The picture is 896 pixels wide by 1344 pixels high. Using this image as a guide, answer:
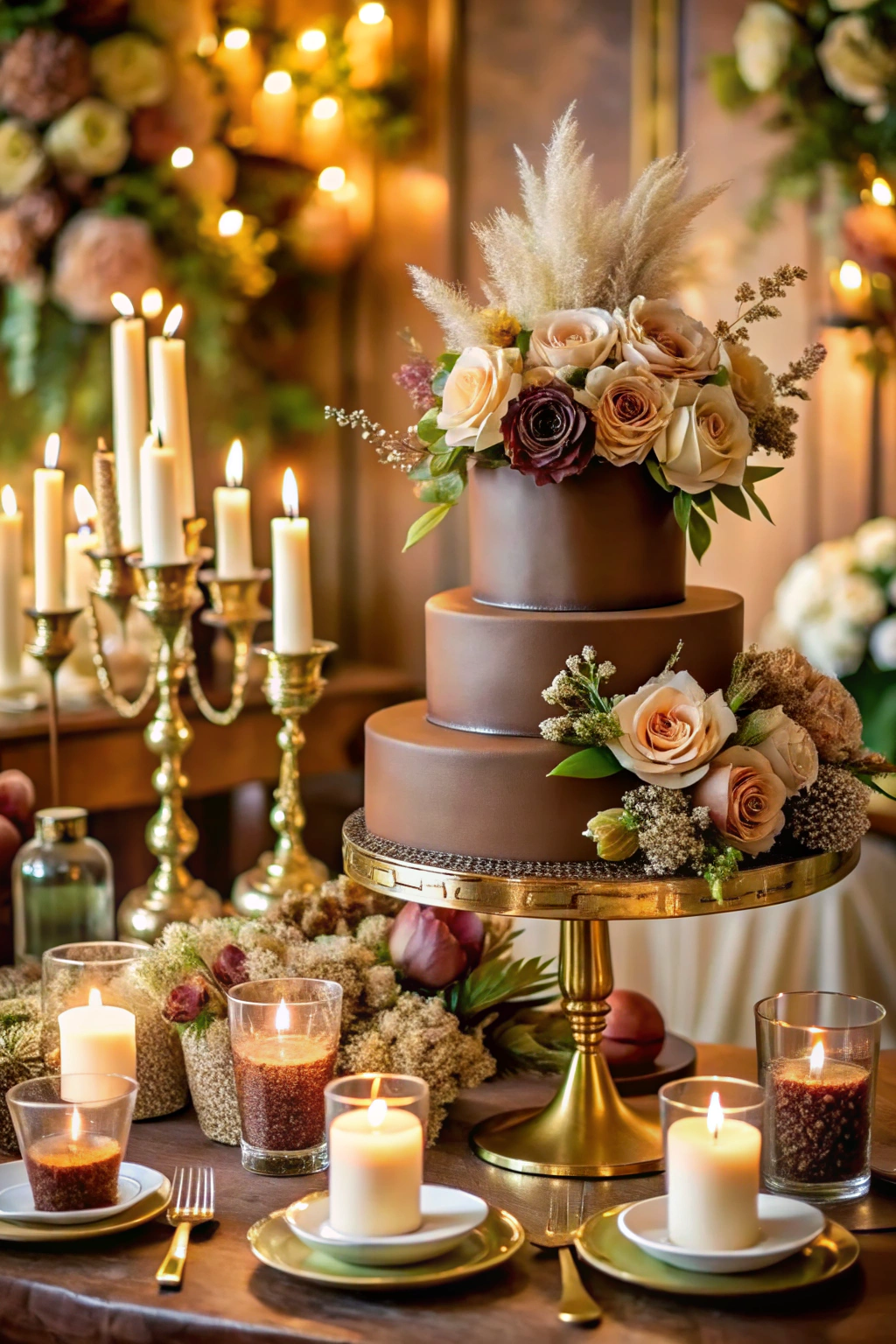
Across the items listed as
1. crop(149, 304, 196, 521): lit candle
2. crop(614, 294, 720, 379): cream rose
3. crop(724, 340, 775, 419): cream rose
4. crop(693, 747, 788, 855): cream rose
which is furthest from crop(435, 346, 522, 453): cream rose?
crop(149, 304, 196, 521): lit candle

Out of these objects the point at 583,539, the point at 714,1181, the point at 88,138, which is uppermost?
the point at 88,138

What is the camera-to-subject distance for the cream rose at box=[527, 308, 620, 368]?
5.32ft

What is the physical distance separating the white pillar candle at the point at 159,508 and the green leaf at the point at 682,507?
2.51 feet

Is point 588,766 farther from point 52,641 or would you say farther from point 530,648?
point 52,641

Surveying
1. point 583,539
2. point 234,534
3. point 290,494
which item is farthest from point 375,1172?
point 234,534

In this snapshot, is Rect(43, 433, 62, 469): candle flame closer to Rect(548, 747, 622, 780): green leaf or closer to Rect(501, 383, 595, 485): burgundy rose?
Rect(501, 383, 595, 485): burgundy rose

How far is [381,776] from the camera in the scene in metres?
1.71

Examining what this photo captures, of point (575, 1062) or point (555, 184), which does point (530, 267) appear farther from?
point (575, 1062)

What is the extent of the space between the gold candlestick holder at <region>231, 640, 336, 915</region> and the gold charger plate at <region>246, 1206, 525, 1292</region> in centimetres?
71

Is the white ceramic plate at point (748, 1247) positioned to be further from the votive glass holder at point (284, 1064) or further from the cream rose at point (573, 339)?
the cream rose at point (573, 339)

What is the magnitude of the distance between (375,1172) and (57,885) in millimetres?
891

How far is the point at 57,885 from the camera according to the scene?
2.10m

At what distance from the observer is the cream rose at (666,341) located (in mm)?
1619

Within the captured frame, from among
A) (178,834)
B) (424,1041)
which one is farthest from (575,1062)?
(178,834)
